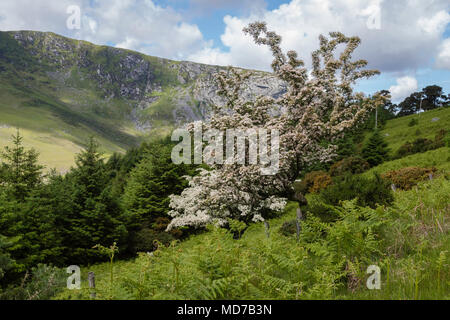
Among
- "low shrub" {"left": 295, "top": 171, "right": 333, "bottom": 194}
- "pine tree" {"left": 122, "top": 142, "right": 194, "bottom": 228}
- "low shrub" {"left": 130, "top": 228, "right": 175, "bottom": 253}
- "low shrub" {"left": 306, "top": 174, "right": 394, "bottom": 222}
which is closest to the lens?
"low shrub" {"left": 306, "top": 174, "right": 394, "bottom": 222}

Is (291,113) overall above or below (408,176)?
above

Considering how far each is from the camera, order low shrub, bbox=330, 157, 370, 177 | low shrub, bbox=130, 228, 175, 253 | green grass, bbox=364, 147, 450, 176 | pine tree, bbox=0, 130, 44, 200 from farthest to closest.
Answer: low shrub, bbox=330, 157, 370, 177 < low shrub, bbox=130, 228, 175, 253 < green grass, bbox=364, 147, 450, 176 < pine tree, bbox=0, 130, 44, 200

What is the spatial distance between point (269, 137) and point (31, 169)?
942 inches

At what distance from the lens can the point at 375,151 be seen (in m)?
37.1

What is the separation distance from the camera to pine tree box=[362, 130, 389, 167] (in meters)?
36.6

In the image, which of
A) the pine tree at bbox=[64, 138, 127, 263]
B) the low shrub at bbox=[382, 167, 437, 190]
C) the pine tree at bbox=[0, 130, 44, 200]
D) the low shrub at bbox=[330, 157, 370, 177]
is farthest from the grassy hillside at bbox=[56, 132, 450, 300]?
the low shrub at bbox=[330, 157, 370, 177]

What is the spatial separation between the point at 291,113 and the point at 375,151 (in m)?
27.5

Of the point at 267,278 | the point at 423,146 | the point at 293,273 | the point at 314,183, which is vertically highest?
the point at 423,146

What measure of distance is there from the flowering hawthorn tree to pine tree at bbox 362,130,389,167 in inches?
962

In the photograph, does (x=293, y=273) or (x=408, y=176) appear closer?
(x=293, y=273)

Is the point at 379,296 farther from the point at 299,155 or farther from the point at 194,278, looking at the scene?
the point at 299,155

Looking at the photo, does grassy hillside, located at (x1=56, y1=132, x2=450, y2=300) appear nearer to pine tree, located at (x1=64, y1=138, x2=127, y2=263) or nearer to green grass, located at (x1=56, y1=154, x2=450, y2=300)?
green grass, located at (x1=56, y1=154, x2=450, y2=300)

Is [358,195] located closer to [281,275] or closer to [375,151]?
[281,275]

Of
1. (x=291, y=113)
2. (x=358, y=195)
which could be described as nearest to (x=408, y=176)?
(x=291, y=113)
